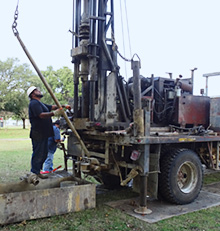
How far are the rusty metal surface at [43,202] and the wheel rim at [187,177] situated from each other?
1.79m

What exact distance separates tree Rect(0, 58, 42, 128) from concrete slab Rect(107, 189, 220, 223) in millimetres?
37849

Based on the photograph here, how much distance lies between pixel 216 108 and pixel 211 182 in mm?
1983

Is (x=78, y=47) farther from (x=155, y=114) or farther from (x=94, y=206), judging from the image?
(x=94, y=206)

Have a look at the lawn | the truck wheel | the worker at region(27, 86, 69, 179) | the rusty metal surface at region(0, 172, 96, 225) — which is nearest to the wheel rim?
the truck wheel

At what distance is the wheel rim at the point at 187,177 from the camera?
19.0ft

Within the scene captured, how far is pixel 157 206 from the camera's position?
214 inches

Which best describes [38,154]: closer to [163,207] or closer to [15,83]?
[163,207]

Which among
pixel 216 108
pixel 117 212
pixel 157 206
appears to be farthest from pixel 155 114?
pixel 117 212

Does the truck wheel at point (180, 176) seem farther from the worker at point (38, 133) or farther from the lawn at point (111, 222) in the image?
the worker at point (38, 133)

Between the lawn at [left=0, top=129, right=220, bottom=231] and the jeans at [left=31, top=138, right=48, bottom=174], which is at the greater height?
the jeans at [left=31, top=138, right=48, bottom=174]

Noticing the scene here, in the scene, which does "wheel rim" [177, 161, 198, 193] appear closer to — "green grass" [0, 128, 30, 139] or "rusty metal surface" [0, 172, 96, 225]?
"rusty metal surface" [0, 172, 96, 225]

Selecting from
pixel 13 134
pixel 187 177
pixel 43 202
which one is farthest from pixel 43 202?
pixel 13 134

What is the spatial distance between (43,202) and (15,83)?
40198mm

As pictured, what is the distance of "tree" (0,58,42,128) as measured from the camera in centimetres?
4116
